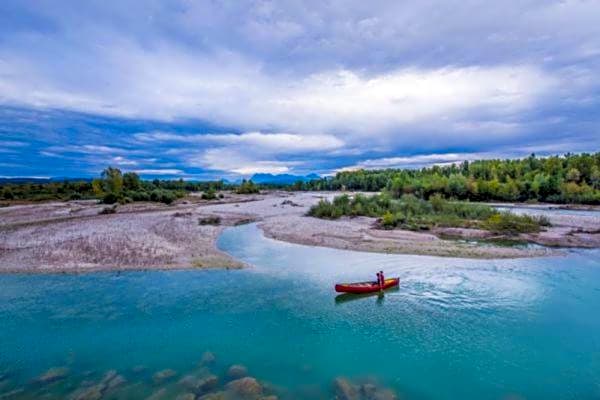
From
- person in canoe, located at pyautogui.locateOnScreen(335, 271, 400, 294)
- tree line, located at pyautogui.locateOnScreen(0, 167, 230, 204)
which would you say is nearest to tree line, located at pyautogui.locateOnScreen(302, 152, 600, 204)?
tree line, located at pyautogui.locateOnScreen(0, 167, 230, 204)

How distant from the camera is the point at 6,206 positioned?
73.8m

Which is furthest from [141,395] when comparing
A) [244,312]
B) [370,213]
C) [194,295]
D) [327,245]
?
[370,213]

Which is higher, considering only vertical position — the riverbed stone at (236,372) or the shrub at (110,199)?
the shrub at (110,199)

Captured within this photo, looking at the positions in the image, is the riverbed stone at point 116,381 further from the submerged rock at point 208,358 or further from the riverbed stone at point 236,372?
the riverbed stone at point 236,372

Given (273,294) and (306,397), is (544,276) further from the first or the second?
(306,397)

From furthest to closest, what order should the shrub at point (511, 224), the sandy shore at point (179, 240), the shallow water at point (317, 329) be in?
the shrub at point (511, 224) < the sandy shore at point (179, 240) < the shallow water at point (317, 329)

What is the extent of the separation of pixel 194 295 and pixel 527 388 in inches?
693

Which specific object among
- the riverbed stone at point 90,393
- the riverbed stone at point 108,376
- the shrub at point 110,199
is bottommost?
the riverbed stone at point 108,376

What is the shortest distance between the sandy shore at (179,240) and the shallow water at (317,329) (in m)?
3.26

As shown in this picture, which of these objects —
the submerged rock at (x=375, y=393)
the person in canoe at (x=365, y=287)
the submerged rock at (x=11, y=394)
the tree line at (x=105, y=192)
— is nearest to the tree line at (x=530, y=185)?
the tree line at (x=105, y=192)

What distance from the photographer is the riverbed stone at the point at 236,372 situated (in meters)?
13.4

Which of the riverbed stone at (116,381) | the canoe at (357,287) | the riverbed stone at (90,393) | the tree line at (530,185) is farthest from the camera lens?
the tree line at (530,185)

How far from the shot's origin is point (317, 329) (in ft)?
58.2

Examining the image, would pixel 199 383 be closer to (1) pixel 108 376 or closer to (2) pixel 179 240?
(1) pixel 108 376
